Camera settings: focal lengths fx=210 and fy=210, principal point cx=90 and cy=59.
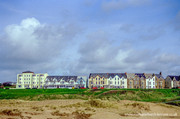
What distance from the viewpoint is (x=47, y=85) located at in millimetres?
127500

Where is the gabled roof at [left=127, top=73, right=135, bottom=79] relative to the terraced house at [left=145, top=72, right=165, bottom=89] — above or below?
above

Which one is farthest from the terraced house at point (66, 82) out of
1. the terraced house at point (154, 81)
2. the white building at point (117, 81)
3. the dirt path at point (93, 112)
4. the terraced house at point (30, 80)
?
the dirt path at point (93, 112)

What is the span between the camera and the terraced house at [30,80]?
13075 centimetres

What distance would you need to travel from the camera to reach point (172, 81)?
127312mm

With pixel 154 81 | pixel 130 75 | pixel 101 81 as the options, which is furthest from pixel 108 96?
pixel 154 81

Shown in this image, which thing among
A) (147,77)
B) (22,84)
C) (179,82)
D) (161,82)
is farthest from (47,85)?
(179,82)

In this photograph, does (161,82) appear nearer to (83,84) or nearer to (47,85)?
(83,84)

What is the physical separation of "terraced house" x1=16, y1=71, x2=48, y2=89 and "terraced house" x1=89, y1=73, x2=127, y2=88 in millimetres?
32022

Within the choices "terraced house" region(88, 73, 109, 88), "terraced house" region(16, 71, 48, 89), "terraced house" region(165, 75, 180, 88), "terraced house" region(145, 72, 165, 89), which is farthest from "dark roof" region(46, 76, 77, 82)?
"terraced house" region(165, 75, 180, 88)

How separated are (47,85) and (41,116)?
10849 centimetres

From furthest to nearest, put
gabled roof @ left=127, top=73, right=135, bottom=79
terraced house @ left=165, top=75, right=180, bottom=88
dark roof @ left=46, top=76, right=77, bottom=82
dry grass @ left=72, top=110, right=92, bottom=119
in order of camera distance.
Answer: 1. dark roof @ left=46, top=76, right=77, bottom=82
2. terraced house @ left=165, top=75, right=180, bottom=88
3. gabled roof @ left=127, top=73, right=135, bottom=79
4. dry grass @ left=72, top=110, right=92, bottom=119

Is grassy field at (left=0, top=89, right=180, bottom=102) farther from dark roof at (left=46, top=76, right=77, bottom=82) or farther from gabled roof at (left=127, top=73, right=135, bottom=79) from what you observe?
dark roof at (left=46, top=76, right=77, bottom=82)

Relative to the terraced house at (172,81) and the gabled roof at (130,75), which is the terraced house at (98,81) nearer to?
the gabled roof at (130,75)

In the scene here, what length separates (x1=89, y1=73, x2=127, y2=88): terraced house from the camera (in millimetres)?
118938
